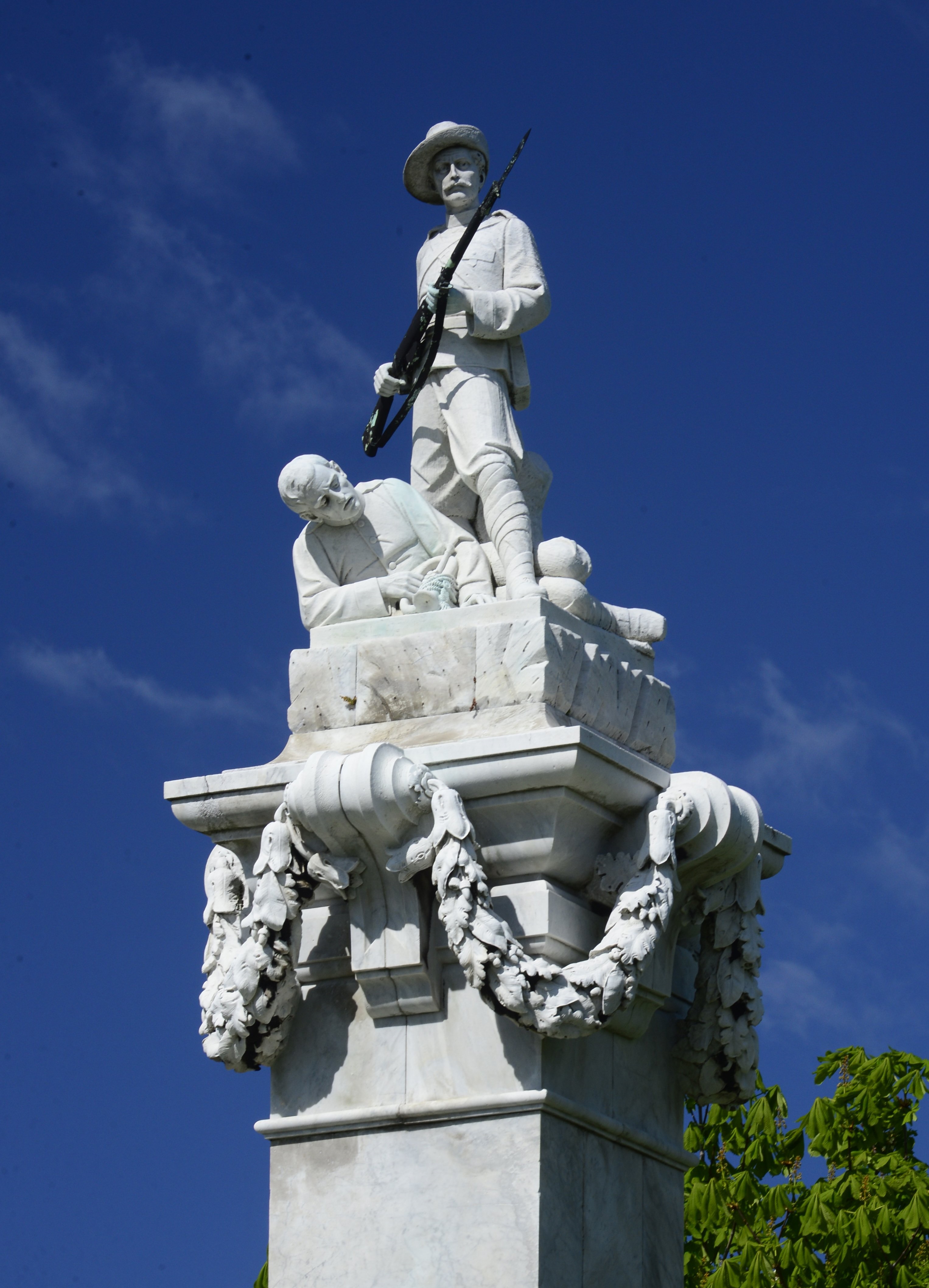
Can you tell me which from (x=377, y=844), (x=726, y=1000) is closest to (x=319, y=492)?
(x=377, y=844)

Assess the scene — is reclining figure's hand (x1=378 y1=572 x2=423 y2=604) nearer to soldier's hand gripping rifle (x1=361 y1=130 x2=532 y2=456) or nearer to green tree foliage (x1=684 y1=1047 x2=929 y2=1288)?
soldier's hand gripping rifle (x1=361 y1=130 x2=532 y2=456)

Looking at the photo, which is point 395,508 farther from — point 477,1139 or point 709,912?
point 477,1139

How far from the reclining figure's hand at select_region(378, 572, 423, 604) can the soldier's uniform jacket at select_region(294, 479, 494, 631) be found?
0.10m

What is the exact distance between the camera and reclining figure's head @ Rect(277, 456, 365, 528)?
397 inches

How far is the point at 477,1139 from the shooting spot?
8758 mm

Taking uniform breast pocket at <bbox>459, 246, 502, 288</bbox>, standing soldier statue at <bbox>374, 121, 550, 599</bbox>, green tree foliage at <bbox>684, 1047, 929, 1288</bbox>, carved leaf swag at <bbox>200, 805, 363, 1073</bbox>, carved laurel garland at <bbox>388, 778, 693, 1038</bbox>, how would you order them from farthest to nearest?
green tree foliage at <bbox>684, 1047, 929, 1288</bbox>, uniform breast pocket at <bbox>459, 246, 502, 288</bbox>, standing soldier statue at <bbox>374, 121, 550, 599</bbox>, carved leaf swag at <bbox>200, 805, 363, 1073</bbox>, carved laurel garland at <bbox>388, 778, 693, 1038</bbox>

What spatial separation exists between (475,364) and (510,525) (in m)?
0.92

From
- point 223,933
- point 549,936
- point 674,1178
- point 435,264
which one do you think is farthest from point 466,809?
point 435,264

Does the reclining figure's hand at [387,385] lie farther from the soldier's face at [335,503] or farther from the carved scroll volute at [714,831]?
the carved scroll volute at [714,831]

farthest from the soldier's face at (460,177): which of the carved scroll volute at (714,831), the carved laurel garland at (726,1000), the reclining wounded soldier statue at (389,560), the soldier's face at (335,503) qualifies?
the carved laurel garland at (726,1000)

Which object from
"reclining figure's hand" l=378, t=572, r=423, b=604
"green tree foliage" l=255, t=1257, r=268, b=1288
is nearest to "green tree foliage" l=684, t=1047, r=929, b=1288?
"green tree foliage" l=255, t=1257, r=268, b=1288

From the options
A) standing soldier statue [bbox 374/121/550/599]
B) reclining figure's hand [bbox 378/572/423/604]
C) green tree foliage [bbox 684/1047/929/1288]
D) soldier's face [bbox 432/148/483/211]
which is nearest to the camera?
reclining figure's hand [bbox 378/572/423/604]

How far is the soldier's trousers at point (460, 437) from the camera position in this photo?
410 inches

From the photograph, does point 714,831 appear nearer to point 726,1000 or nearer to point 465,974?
point 726,1000
